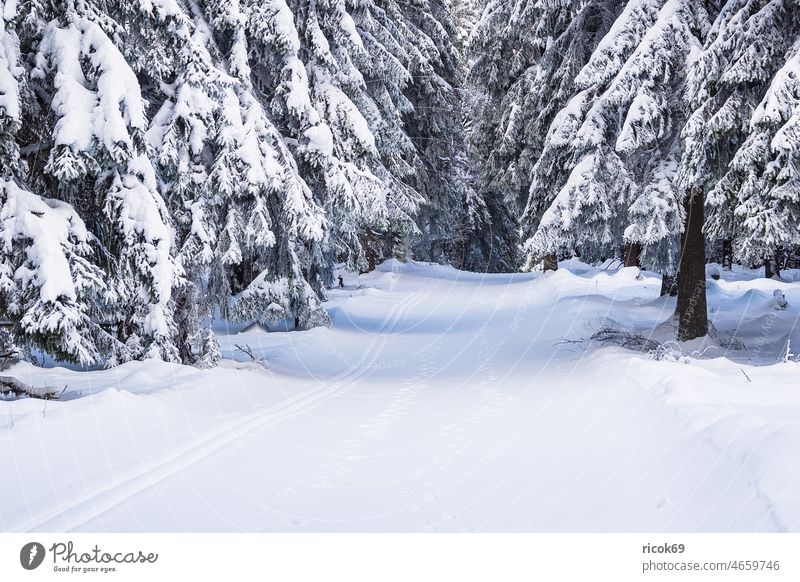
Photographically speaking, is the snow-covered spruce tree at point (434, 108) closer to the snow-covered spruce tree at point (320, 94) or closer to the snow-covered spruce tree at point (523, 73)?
the snow-covered spruce tree at point (523, 73)

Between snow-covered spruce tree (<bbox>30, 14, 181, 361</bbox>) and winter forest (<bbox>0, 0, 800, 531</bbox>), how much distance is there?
3 centimetres

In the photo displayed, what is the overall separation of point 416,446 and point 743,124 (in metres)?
6.58

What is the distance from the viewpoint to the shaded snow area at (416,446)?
17.6 ft

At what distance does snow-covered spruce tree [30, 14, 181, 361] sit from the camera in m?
8.47

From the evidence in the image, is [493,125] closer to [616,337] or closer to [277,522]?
[616,337]

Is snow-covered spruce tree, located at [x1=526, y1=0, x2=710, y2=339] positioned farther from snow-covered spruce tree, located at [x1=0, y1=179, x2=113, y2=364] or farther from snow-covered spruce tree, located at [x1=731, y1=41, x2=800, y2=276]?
snow-covered spruce tree, located at [x1=0, y1=179, x2=113, y2=364]

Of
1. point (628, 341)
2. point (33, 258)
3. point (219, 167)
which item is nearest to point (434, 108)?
point (628, 341)

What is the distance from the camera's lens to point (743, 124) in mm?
10578

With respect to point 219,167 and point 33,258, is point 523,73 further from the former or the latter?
point 33,258

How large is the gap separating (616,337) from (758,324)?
441 cm

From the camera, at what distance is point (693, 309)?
13.6 meters

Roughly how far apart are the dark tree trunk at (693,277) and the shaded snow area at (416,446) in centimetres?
38
